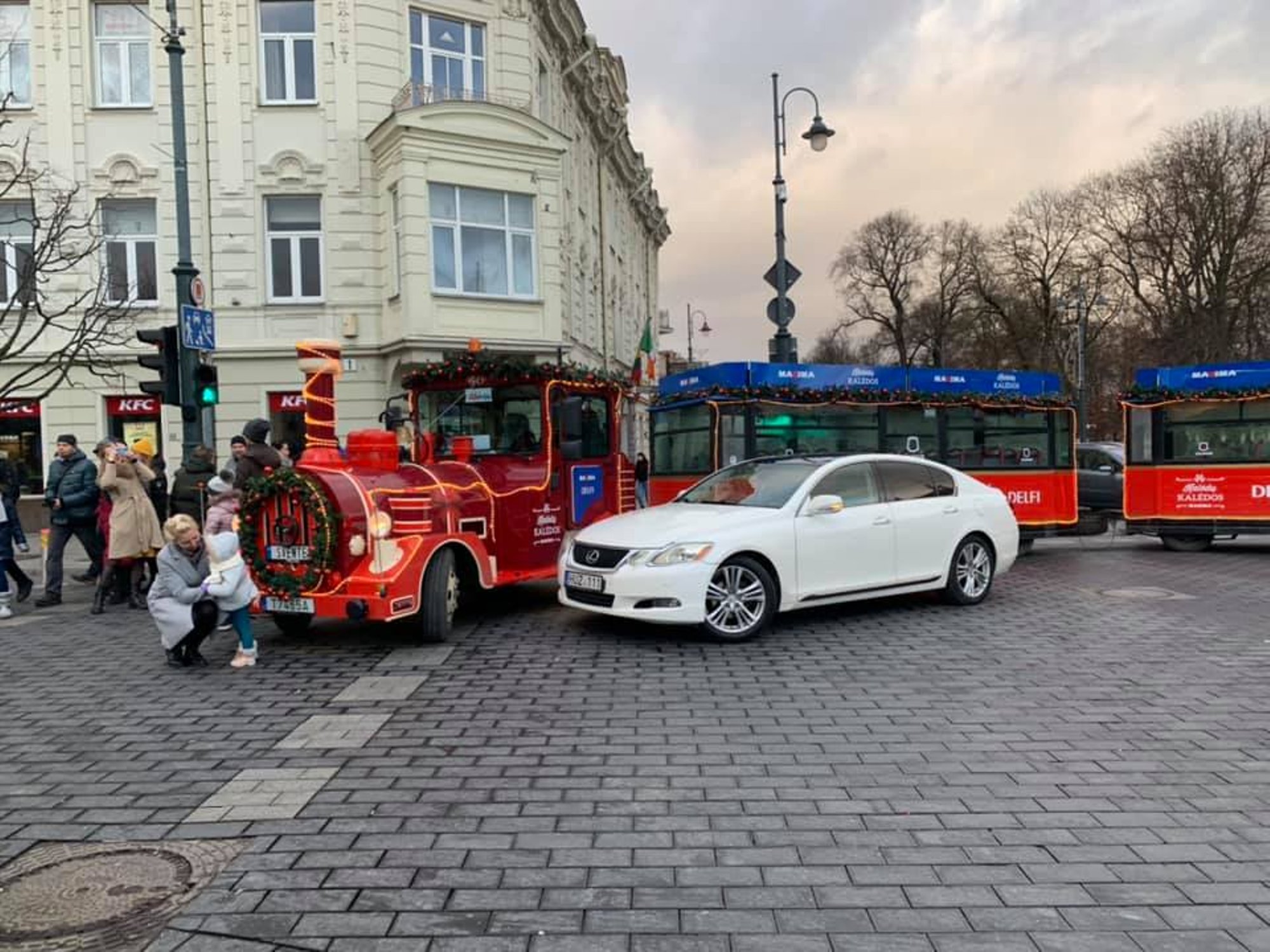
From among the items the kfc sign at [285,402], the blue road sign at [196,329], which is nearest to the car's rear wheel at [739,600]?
the blue road sign at [196,329]

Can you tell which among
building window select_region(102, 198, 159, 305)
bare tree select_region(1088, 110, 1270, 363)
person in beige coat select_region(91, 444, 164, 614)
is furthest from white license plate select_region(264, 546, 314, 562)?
Result: bare tree select_region(1088, 110, 1270, 363)

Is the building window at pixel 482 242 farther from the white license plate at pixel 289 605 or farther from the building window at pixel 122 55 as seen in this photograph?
the white license plate at pixel 289 605

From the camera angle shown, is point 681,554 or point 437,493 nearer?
point 681,554

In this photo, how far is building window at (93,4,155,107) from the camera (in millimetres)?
19156

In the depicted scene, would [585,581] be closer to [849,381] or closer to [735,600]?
[735,600]

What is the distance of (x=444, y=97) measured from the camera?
65.2ft

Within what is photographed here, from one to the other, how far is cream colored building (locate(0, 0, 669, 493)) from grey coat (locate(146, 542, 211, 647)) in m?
12.2

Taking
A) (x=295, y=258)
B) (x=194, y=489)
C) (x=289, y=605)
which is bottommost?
(x=289, y=605)

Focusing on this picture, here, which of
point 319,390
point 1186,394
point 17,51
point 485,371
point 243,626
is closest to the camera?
point 243,626

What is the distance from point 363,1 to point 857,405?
14277mm

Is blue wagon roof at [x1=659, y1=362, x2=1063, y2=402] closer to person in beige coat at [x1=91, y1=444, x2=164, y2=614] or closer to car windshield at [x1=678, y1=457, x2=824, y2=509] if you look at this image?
car windshield at [x1=678, y1=457, x2=824, y2=509]

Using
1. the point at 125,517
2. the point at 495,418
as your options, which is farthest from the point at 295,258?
the point at 495,418

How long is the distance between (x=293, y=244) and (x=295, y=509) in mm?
14234

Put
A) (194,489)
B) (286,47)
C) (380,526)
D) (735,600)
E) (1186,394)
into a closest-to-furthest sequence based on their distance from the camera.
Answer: (380,526), (735,600), (194,489), (1186,394), (286,47)
